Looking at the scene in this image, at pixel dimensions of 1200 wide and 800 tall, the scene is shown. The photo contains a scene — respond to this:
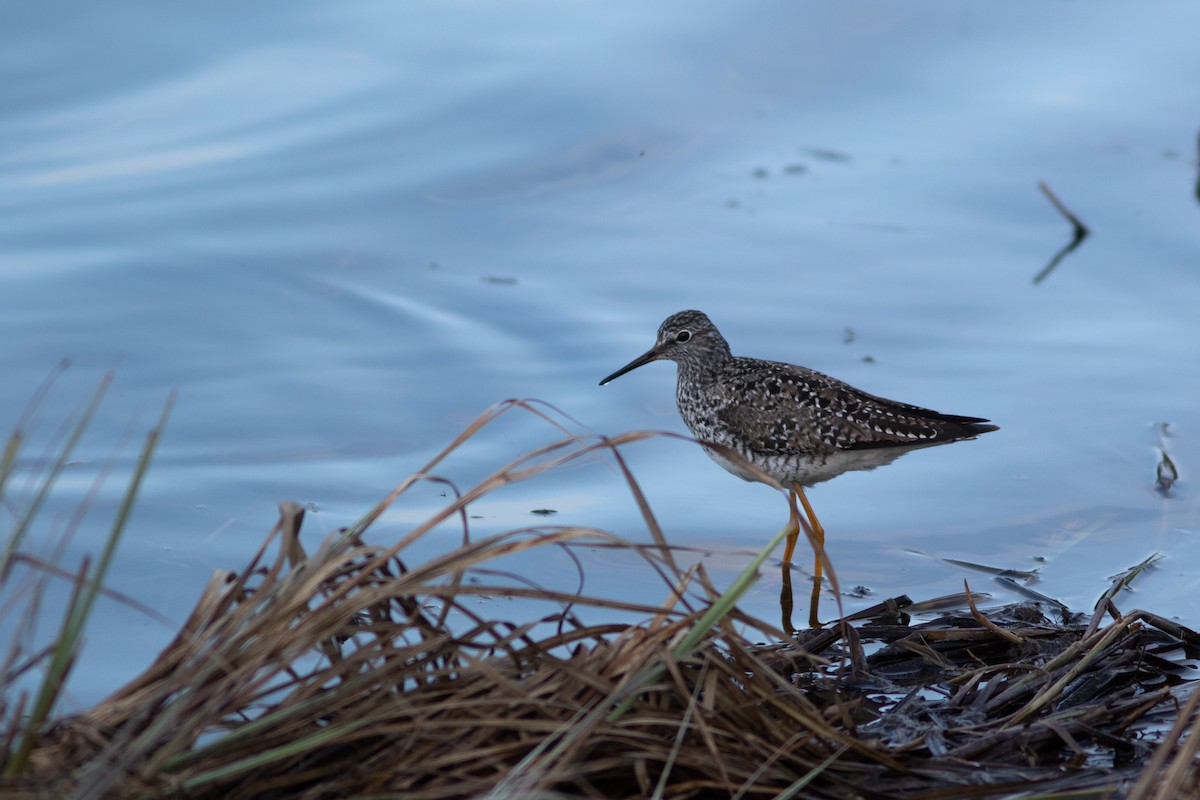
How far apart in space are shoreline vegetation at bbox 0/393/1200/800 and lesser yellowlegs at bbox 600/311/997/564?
276 centimetres

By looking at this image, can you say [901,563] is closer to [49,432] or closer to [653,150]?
[49,432]

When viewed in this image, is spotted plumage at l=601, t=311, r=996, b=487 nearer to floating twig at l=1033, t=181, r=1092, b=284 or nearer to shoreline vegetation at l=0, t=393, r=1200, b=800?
shoreline vegetation at l=0, t=393, r=1200, b=800

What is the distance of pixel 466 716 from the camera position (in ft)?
12.1

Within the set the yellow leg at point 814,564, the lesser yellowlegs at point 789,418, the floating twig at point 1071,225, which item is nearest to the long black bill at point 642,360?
the lesser yellowlegs at point 789,418

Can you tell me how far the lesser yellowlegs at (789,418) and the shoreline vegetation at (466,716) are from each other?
2761mm

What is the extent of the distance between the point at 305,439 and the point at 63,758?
488 centimetres

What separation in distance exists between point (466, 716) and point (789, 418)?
4.28m

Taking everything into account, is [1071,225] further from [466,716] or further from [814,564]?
[466,716]

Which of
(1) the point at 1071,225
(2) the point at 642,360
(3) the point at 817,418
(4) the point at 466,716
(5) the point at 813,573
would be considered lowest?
(5) the point at 813,573

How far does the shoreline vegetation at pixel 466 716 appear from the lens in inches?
127

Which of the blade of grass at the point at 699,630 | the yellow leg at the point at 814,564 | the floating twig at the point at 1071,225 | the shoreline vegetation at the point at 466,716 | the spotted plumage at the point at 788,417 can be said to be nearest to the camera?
the shoreline vegetation at the point at 466,716

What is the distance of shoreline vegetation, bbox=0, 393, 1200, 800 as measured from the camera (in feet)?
10.6

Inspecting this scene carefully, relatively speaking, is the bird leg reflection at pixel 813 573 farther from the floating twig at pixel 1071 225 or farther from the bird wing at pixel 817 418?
the floating twig at pixel 1071 225

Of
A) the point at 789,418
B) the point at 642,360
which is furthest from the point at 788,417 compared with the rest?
the point at 642,360
